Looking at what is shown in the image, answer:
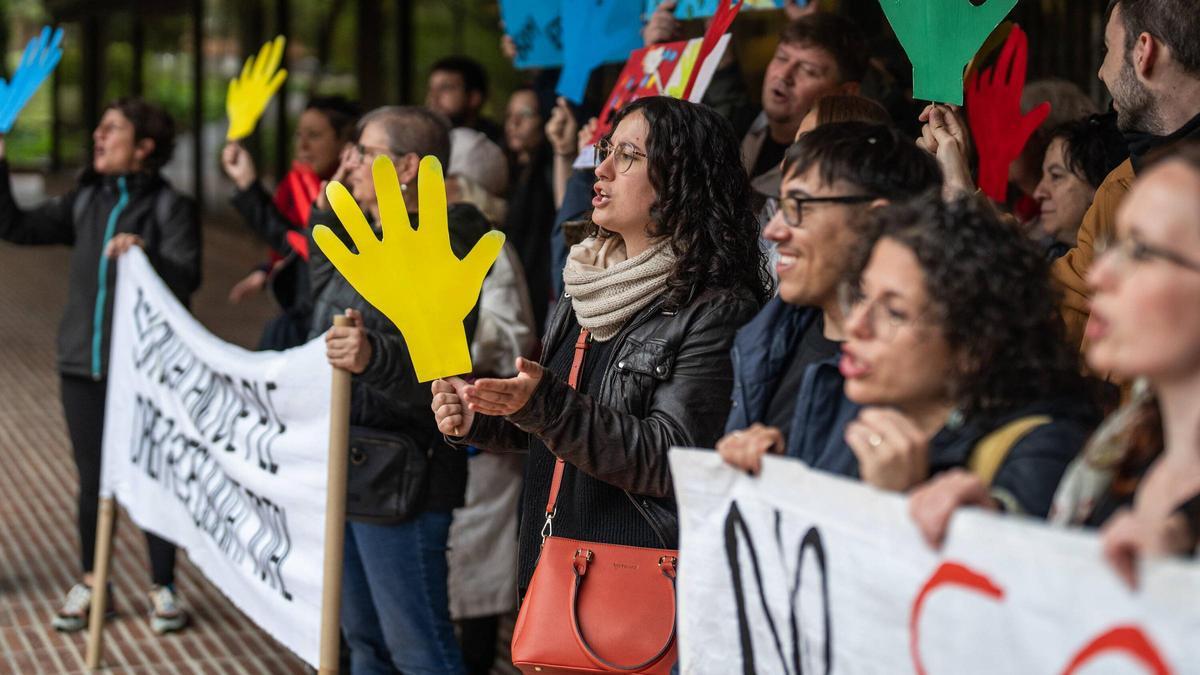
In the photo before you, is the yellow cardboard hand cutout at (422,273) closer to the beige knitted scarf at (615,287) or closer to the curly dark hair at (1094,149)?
the beige knitted scarf at (615,287)

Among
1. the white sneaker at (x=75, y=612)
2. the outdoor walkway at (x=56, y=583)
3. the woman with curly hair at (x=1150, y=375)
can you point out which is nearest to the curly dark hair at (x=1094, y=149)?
the woman with curly hair at (x=1150, y=375)

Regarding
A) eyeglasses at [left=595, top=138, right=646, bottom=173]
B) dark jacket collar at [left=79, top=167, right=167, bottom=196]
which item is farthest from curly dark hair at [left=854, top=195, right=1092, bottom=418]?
dark jacket collar at [left=79, top=167, right=167, bottom=196]

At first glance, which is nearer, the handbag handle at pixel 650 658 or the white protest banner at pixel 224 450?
the handbag handle at pixel 650 658

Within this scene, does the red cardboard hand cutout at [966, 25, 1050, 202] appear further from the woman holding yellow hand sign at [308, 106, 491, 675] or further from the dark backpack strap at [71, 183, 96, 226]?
the dark backpack strap at [71, 183, 96, 226]

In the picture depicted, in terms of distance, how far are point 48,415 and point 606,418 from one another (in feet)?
22.8

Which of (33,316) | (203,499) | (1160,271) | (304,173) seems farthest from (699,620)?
(33,316)

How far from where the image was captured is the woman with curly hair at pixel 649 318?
249 cm

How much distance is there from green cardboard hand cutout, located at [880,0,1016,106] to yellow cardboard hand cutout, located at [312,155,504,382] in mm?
839

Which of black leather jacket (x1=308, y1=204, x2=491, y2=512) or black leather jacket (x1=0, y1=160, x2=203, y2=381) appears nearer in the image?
black leather jacket (x1=308, y1=204, x2=491, y2=512)

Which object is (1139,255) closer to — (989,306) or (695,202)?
(989,306)

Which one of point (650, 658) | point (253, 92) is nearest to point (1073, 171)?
point (650, 658)

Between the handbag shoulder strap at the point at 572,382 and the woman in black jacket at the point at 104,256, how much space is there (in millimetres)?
2539

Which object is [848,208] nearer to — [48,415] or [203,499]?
[203,499]

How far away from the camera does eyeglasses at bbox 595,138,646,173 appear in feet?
8.61
